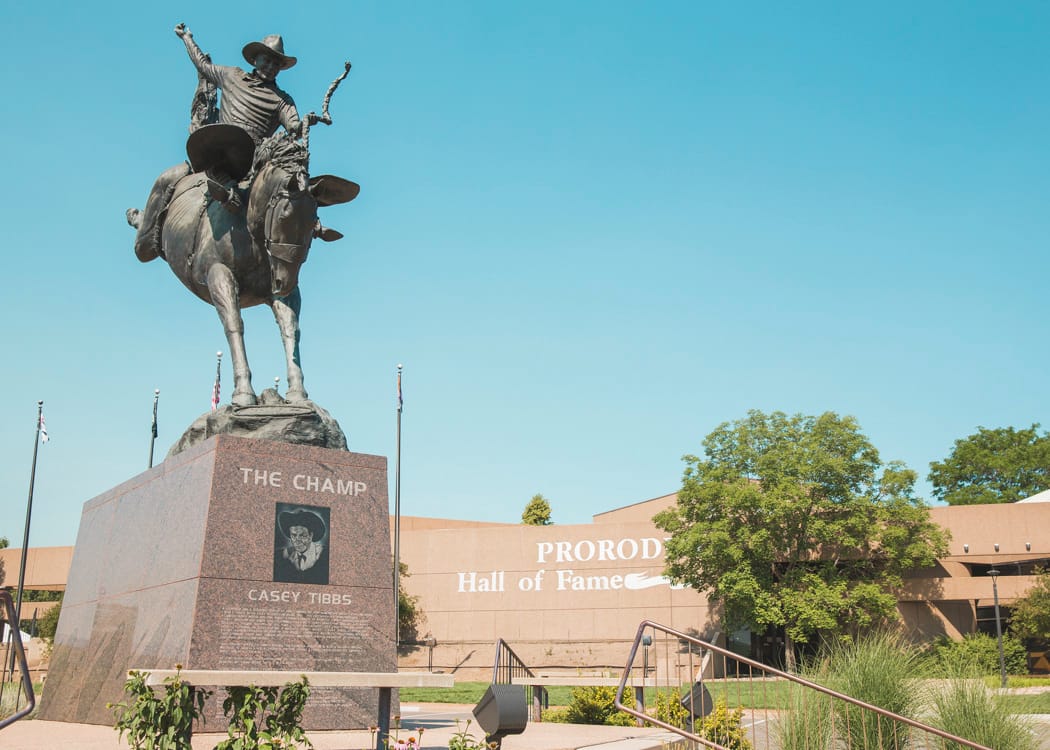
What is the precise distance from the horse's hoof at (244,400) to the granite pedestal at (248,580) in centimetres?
69

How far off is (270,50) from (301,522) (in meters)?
5.67

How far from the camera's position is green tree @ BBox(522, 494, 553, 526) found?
7425cm

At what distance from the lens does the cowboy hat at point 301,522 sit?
9.80 metres

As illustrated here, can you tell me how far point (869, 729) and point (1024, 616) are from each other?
3598 cm

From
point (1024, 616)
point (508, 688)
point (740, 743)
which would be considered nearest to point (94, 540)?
point (508, 688)

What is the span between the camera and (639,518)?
2077 inches

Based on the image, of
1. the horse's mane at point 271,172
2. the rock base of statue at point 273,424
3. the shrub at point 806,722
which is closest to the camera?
the shrub at point 806,722

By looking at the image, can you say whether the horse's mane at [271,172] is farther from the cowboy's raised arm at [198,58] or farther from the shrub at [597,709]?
the shrub at [597,709]

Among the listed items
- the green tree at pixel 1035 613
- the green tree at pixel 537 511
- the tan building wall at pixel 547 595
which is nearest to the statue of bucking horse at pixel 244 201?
the green tree at pixel 1035 613

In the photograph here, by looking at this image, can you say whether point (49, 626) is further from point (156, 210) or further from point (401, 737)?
point (401, 737)

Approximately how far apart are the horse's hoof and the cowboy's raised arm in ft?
13.0

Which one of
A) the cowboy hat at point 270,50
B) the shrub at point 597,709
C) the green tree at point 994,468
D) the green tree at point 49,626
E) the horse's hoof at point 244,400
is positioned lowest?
the shrub at point 597,709

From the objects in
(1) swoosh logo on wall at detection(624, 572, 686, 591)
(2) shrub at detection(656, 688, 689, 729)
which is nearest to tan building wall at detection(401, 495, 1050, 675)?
(1) swoosh logo on wall at detection(624, 572, 686, 591)

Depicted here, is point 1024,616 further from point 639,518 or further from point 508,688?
point 508,688
